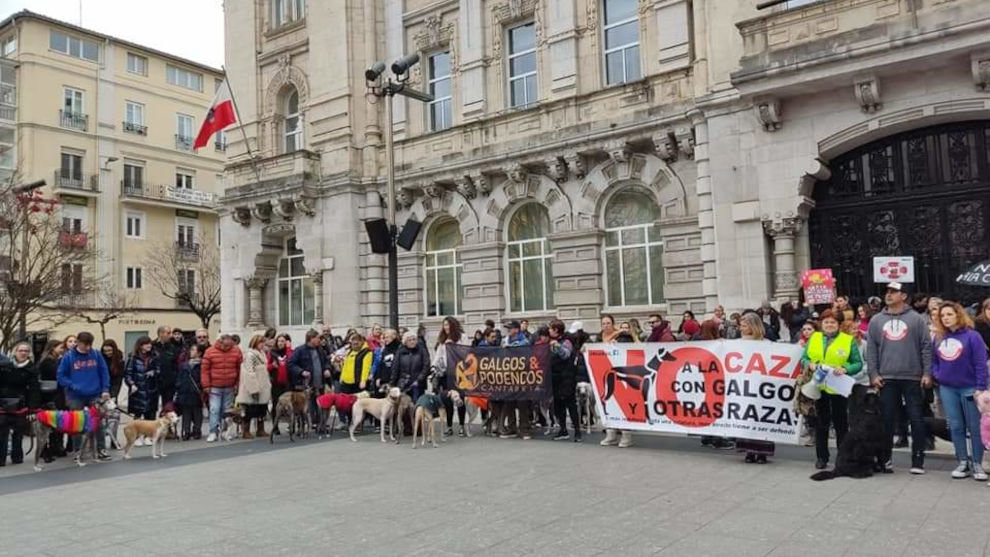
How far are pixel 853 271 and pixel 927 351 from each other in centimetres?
713

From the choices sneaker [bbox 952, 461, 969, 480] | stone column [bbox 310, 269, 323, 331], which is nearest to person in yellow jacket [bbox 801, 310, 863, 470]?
sneaker [bbox 952, 461, 969, 480]

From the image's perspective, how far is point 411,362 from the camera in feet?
42.6

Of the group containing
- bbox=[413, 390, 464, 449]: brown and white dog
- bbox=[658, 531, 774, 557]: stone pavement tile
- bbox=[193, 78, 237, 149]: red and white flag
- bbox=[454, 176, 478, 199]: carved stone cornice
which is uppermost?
bbox=[193, 78, 237, 149]: red and white flag

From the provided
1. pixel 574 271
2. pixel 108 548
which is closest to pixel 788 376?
pixel 108 548

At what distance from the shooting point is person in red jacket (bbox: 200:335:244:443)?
13672 millimetres

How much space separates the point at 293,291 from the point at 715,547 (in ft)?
76.2

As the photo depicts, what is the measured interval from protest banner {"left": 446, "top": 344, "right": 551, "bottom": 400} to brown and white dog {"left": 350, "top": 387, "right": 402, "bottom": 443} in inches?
51.1

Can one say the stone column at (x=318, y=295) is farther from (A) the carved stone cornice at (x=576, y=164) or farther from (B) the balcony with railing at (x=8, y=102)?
(B) the balcony with railing at (x=8, y=102)

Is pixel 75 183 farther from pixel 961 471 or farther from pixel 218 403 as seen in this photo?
pixel 961 471

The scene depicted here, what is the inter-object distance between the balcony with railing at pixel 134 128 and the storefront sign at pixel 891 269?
155 feet

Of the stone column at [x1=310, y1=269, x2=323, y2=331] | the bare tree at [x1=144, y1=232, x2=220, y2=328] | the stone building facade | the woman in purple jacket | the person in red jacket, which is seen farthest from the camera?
the bare tree at [x1=144, y1=232, x2=220, y2=328]

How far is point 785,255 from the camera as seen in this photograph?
1539cm

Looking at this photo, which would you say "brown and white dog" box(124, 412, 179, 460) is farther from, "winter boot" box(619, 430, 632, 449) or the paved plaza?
"winter boot" box(619, 430, 632, 449)


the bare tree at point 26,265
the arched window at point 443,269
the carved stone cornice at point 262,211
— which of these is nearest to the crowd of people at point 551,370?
the arched window at point 443,269
